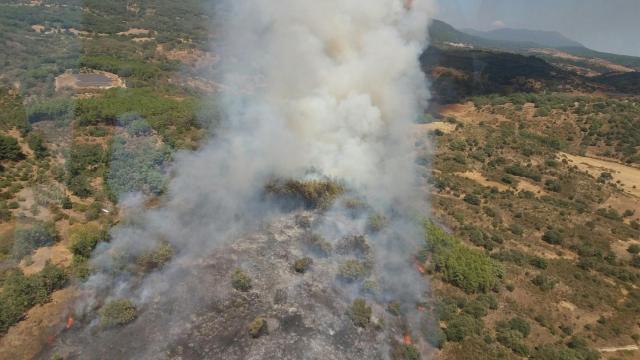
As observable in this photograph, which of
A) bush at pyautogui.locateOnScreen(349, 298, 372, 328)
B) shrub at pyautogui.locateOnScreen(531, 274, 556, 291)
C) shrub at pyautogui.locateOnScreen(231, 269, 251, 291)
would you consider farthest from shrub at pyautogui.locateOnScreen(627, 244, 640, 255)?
shrub at pyautogui.locateOnScreen(231, 269, 251, 291)

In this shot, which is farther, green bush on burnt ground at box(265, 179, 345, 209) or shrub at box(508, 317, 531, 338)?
green bush on burnt ground at box(265, 179, 345, 209)

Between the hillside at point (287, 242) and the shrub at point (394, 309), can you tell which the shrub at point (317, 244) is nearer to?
the hillside at point (287, 242)

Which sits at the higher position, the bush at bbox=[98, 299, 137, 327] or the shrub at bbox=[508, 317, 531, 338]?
the shrub at bbox=[508, 317, 531, 338]

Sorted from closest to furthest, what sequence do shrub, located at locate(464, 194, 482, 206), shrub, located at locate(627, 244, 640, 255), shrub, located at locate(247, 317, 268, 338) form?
1. shrub, located at locate(247, 317, 268, 338)
2. shrub, located at locate(627, 244, 640, 255)
3. shrub, located at locate(464, 194, 482, 206)

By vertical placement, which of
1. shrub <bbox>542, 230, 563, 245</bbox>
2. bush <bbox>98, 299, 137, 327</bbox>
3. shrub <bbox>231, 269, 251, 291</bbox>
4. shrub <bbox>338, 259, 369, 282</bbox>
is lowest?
bush <bbox>98, 299, 137, 327</bbox>

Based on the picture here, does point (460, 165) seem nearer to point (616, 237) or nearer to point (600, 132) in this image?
point (616, 237)

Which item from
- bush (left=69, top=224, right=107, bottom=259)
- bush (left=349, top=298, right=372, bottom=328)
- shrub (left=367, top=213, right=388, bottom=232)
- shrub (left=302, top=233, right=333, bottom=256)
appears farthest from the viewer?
shrub (left=367, top=213, right=388, bottom=232)

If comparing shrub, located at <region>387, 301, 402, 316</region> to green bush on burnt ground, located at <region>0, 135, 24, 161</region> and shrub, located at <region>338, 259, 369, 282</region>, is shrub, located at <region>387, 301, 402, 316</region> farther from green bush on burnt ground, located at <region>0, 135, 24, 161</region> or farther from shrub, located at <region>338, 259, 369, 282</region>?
green bush on burnt ground, located at <region>0, 135, 24, 161</region>

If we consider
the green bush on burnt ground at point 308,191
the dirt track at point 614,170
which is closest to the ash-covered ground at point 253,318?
the green bush on burnt ground at point 308,191
